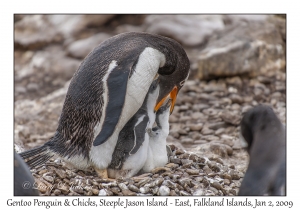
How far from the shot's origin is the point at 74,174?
3.23 metres

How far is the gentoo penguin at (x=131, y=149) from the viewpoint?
128 inches

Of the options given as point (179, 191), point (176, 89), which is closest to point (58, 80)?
point (176, 89)

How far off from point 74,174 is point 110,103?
0.50m

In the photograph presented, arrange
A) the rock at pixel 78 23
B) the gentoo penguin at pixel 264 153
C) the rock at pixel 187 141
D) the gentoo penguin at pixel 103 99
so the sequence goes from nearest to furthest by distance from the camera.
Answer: the gentoo penguin at pixel 264 153 < the gentoo penguin at pixel 103 99 < the rock at pixel 187 141 < the rock at pixel 78 23

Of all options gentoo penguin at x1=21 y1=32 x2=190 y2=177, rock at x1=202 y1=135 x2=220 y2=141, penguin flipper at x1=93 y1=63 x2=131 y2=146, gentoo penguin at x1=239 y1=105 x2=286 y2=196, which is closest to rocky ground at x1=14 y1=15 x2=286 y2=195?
rock at x1=202 y1=135 x2=220 y2=141

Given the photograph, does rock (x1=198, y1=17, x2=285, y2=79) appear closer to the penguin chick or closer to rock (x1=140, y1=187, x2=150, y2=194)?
the penguin chick

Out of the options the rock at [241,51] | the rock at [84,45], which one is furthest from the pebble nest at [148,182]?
the rock at [84,45]

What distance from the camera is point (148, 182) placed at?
314 cm

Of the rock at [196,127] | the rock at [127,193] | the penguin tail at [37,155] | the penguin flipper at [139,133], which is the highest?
the rock at [196,127]

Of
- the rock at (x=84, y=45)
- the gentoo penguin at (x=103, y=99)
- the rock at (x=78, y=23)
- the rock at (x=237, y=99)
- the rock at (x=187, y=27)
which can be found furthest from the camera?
the rock at (x=78, y=23)

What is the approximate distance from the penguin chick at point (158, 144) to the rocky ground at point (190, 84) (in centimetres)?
7

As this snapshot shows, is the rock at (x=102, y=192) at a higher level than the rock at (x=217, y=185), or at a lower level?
lower

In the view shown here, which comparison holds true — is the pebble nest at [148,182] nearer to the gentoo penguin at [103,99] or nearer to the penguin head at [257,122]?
the gentoo penguin at [103,99]

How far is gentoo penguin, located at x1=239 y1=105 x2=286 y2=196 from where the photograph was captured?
8.38ft
